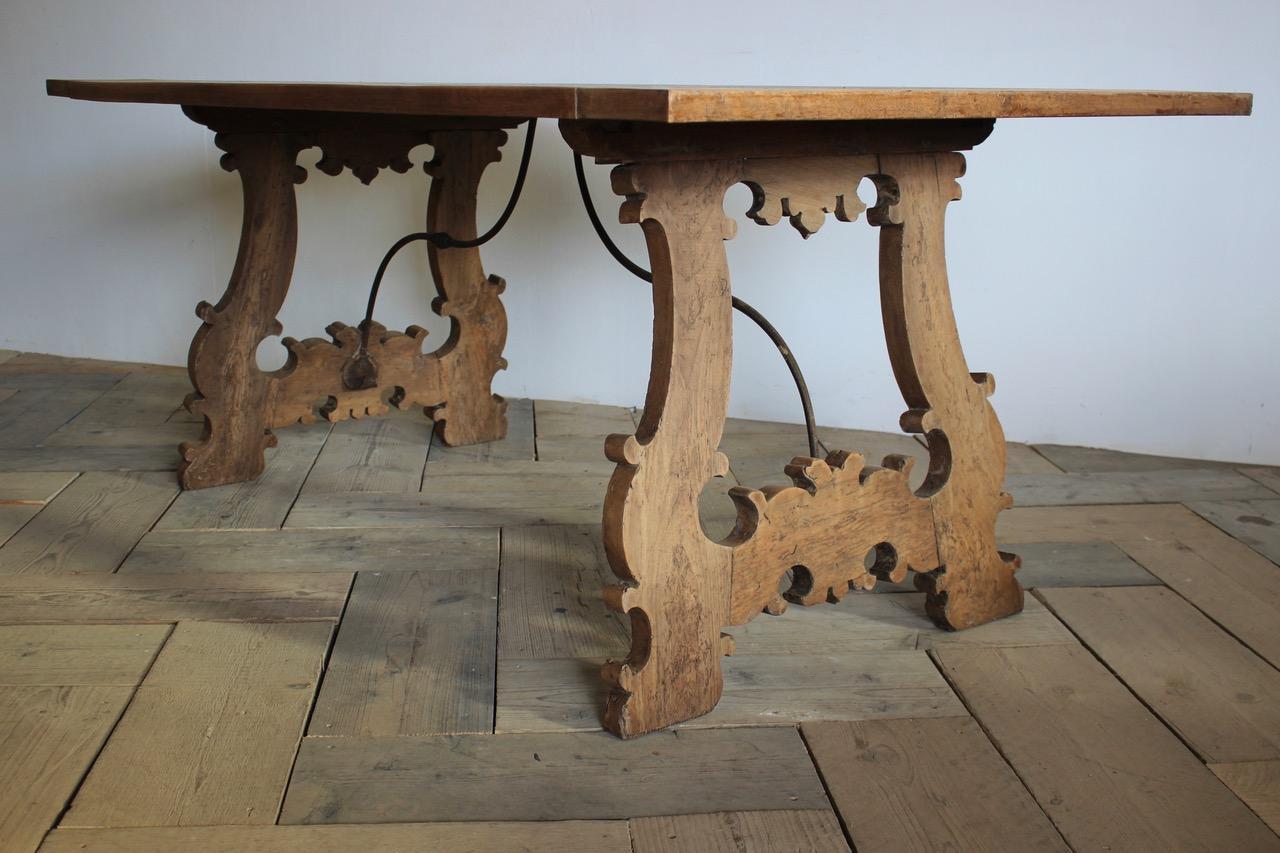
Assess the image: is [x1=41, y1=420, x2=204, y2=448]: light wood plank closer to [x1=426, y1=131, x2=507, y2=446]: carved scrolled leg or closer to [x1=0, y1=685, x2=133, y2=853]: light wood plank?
[x1=426, y1=131, x2=507, y2=446]: carved scrolled leg

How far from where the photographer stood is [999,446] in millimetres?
1519

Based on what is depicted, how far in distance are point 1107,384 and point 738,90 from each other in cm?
157

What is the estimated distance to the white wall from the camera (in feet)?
7.30

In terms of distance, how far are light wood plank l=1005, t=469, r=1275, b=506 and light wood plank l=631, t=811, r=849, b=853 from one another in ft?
3.47

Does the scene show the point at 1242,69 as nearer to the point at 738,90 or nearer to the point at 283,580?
the point at 738,90

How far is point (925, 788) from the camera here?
1.16 meters

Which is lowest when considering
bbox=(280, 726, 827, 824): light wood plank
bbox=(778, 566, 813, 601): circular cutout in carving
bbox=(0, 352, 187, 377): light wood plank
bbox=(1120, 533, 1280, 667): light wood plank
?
bbox=(280, 726, 827, 824): light wood plank

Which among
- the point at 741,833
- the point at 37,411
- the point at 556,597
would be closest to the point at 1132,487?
the point at 556,597

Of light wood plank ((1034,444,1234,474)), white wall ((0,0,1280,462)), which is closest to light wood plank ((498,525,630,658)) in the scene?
white wall ((0,0,1280,462))

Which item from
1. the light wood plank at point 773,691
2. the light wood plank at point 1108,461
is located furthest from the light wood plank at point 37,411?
the light wood plank at point 1108,461

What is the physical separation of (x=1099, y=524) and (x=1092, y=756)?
767 mm

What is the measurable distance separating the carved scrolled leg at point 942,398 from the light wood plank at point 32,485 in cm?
133

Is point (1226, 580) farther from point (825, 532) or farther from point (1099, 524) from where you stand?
point (825, 532)

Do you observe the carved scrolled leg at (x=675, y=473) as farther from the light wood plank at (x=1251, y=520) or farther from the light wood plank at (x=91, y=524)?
the light wood plank at (x=1251, y=520)
